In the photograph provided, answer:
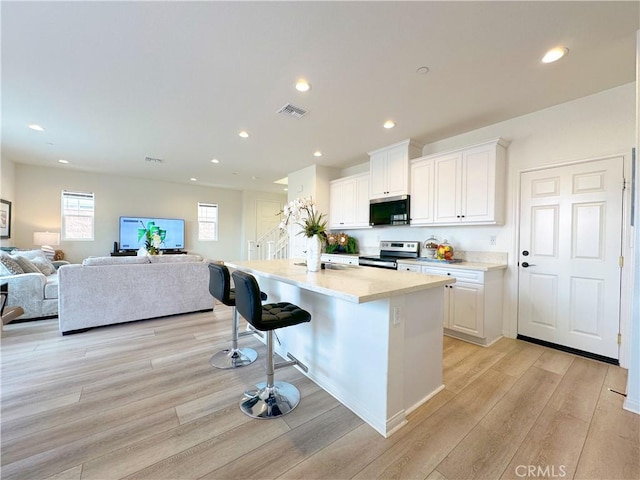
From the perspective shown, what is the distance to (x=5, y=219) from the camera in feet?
16.8

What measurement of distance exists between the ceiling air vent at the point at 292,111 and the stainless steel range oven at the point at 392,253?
2330 millimetres

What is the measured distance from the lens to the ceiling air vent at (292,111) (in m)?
2.94

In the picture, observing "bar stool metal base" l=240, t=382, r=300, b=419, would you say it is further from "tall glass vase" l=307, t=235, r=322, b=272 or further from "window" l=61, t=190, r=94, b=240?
"window" l=61, t=190, r=94, b=240

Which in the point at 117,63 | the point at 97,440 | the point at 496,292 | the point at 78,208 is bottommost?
the point at 97,440

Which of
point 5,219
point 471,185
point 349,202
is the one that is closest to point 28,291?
point 5,219

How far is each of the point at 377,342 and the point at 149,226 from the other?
7392 mm

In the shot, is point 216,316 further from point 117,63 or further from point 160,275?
point 117,63

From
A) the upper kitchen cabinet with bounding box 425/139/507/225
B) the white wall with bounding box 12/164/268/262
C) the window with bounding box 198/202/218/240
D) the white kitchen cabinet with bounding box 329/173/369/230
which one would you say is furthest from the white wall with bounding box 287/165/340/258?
the window with bounding box 198/202/218/240

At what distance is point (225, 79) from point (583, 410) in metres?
3.92

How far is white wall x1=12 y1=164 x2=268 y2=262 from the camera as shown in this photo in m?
5.72

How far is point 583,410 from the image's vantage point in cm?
185

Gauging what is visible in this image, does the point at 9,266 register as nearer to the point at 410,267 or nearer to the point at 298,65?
the point at 298,65

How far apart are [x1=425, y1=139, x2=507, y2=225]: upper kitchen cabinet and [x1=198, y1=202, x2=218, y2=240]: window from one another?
677cm

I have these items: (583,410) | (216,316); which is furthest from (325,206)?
(583,410)
